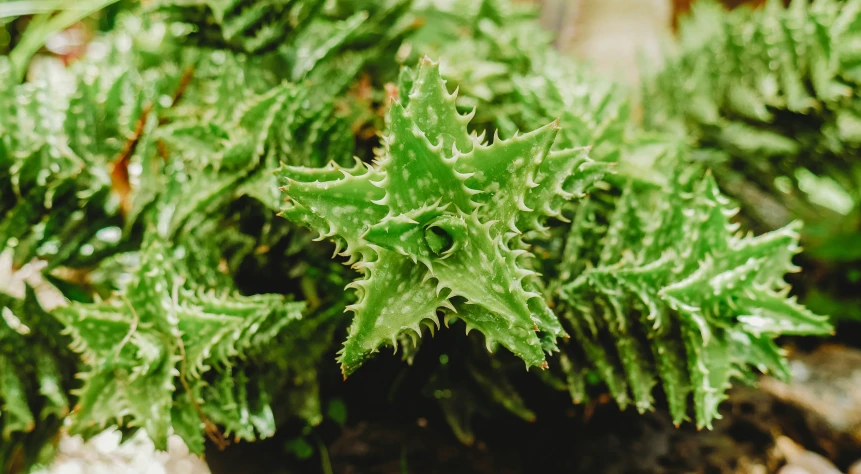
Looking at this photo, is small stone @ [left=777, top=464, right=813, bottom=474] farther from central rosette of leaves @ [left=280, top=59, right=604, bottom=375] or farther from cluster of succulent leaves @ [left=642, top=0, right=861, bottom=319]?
central rosette of leaves @ [left=280, top=59, right=604, bottom=375]

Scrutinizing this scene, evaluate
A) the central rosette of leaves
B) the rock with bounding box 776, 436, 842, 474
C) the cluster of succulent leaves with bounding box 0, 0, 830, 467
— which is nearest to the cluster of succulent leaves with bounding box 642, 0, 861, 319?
the cluster of succulent leaves with bounding box 0, 0, 830, 467

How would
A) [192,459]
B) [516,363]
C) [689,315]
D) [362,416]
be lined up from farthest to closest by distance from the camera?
1. [192,459]
2. [362,416]
3. [516,363]
4. [689,315]

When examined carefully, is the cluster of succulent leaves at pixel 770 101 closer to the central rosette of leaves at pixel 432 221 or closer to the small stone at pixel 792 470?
the small stone at pixel 792 470

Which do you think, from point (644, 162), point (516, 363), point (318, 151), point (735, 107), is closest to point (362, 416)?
point (516, 363)

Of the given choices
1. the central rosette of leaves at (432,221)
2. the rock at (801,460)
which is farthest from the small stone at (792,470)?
the central rosette of leaves at (432,221)

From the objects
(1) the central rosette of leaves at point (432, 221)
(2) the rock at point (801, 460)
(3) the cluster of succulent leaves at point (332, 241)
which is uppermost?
(1) the central rosette of leaves at point (432, 221)

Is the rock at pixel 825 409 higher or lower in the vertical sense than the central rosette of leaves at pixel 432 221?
lower

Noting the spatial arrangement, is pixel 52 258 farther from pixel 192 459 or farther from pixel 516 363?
pixel 516 363
